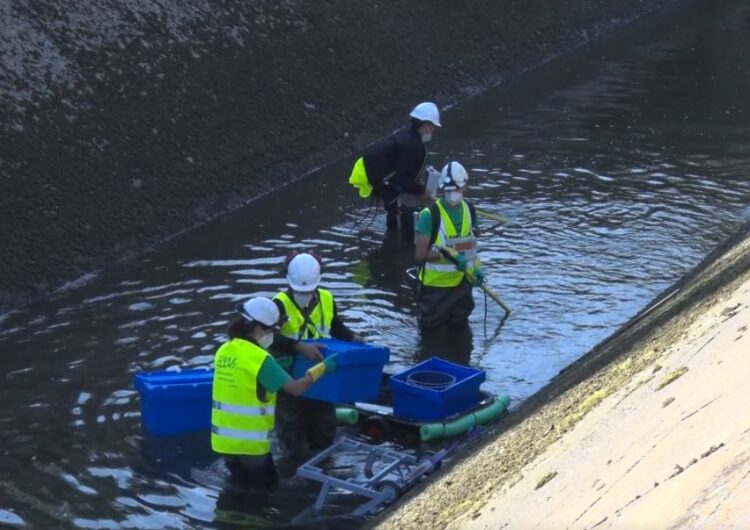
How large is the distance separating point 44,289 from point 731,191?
10.8 meters

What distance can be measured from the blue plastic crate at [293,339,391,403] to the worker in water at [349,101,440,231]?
7109 millimetres

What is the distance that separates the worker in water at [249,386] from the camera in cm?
1030

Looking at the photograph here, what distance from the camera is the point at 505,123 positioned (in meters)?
25.8

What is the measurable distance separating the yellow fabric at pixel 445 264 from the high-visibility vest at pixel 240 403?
420 cm

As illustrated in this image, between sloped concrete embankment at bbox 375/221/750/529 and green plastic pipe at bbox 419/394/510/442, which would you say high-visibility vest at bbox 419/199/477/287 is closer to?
sloped concrete embankment at bbox 375/221/750/529

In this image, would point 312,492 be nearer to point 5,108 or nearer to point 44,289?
point 44,289

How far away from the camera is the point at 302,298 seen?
457 inches

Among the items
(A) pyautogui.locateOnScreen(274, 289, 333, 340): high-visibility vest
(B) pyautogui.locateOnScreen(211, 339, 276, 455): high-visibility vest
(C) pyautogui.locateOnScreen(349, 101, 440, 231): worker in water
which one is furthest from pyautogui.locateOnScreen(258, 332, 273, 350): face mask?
(C) pyautogui.locateOnScreen(349, 101, 440, 231): worker in water

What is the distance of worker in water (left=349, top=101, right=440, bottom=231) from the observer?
18.1m

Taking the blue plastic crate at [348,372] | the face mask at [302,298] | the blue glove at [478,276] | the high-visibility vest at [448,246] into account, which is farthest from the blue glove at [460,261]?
the blue plastic crate at [348,372]

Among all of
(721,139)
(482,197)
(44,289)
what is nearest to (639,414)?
(44,289)

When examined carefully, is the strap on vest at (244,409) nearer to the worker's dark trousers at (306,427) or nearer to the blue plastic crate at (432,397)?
the worker's dark trousers at (306,427)

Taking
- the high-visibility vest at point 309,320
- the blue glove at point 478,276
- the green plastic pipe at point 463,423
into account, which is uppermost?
the high-visibility vest at point 309,320

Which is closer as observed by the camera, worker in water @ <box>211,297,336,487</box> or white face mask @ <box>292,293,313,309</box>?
worker in water @ <box>211,297,336,487</box>
